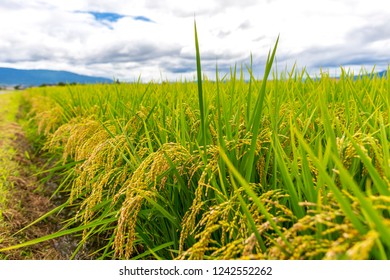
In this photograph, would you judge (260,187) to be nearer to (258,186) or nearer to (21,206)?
(258,186)

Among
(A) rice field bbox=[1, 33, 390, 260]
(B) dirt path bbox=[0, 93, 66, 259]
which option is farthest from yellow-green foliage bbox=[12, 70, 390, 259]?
(B) dirt path bbox=[0, 93, 66, 259]

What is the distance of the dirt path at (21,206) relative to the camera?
2533 mm

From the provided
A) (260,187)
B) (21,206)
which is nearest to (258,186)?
(260,187)

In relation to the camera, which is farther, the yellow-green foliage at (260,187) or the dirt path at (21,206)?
the dirt path at (21,206)

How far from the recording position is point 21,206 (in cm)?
329

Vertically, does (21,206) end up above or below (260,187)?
below

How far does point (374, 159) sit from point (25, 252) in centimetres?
229

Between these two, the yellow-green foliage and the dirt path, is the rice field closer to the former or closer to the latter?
the yellow-green foliage

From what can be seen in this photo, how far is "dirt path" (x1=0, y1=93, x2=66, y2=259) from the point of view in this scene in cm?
253

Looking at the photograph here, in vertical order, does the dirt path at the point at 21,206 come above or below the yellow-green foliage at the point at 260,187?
below

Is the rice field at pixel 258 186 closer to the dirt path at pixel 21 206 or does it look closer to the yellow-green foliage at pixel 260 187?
the yellow-green foliage at pixel 260 187

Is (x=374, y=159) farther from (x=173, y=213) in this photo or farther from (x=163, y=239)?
(x=163, y=239)

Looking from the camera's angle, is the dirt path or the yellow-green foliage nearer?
the yellow-green foliage

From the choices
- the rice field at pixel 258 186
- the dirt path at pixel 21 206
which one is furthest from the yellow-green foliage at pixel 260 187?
the dirt path at pixel 21 206
